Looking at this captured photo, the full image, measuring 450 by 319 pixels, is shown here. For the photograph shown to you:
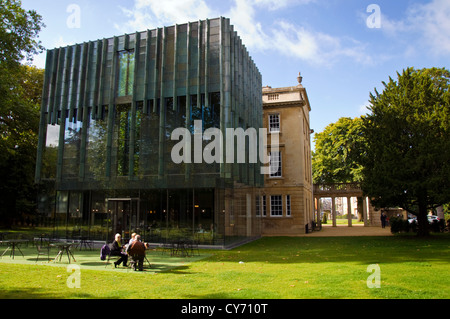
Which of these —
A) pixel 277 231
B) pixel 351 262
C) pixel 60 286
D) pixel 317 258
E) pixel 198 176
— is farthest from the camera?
pixel 277 231

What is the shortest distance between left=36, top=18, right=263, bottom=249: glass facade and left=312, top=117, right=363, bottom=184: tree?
2413 cm

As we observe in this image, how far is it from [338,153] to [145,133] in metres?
32.8

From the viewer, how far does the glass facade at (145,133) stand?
22047 millimetres

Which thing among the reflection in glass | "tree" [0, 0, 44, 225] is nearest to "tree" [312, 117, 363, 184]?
the reflection in glass

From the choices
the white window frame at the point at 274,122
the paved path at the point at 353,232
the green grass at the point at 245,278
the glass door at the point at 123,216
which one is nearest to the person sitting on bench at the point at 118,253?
the green grass at the point at 245,278

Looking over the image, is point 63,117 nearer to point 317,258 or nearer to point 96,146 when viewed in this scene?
point 96,146

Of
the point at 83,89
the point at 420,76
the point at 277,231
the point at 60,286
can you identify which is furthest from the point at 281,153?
the point at 60,286

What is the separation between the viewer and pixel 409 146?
2475 cm

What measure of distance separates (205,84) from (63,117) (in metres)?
12.4

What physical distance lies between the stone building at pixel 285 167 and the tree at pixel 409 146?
31.8 feet

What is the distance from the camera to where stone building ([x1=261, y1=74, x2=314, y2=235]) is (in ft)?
114

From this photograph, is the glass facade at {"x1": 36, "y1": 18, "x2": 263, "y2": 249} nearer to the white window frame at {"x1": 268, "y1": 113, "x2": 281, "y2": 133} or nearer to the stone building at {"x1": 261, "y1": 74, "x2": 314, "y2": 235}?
the stone building at {"x1": 261, "y1": 74, "x2": 314, "y2": 235}

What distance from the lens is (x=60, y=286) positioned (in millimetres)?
9773

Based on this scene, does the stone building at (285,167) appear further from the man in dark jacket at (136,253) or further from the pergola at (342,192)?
the man in dark jacket at (136,253)
